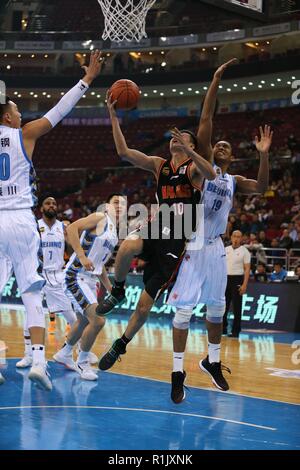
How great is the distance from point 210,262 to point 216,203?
1.98 feet

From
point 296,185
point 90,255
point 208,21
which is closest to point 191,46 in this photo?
point 208,21

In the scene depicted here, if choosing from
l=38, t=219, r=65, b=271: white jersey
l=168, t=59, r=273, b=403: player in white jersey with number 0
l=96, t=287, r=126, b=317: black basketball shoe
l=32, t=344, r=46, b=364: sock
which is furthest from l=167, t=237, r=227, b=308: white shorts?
l=38, t=219, r=65, b=271: white jersey

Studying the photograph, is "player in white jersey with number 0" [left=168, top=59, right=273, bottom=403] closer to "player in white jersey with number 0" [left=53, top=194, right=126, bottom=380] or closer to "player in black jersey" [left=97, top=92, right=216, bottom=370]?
"player in black jersey" [left=97, top=92, right=216, bottom=370]

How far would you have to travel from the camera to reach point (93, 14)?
34.2 m

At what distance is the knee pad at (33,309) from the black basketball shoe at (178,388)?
5.24ft

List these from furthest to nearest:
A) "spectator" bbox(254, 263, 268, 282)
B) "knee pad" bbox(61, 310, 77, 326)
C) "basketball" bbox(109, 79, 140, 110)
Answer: "spectator" bbox(254, 263, 268, 282) < "knee pad" bbox(61, 310, 77, 326) < "basketball" bbox(109, 79, 140, 110)

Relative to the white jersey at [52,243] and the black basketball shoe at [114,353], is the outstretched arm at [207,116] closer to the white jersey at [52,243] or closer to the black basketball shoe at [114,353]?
the black basketball shoe at [114,353]

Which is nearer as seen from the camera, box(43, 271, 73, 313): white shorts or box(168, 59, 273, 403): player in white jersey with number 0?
box(168, 59, 273, 403): player in white jersey with number 0

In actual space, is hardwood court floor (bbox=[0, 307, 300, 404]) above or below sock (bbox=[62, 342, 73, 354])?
below

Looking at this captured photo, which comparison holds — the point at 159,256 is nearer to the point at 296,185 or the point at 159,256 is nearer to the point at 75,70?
the point at 296,185

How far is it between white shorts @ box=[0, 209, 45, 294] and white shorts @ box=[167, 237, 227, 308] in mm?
1605

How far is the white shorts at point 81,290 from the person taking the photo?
26.5 ft

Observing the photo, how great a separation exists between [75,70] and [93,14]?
3.55 m

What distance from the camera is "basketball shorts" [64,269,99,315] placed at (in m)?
8.08
